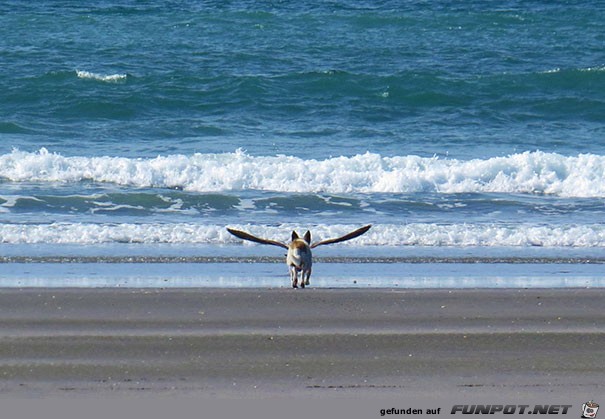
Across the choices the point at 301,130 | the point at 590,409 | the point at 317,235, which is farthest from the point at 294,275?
the point at 301,130

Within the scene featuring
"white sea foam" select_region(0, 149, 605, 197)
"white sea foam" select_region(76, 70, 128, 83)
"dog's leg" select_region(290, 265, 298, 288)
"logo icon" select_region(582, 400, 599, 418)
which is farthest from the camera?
"white sea foam" select_region(76, 70, 128, 83)

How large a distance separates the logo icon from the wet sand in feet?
0.35

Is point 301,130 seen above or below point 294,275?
above

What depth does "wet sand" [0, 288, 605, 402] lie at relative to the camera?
19.0 ft

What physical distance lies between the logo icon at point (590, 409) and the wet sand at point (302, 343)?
11 cm

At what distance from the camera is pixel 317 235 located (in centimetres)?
1116

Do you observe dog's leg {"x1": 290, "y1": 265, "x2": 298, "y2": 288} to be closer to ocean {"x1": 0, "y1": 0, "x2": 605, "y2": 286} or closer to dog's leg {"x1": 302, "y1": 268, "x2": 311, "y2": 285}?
dog's leg {"x1": 302, "y1": 268, "x2": 311, "y2": 285}

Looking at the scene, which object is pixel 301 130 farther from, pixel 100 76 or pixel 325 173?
pixel 100 76

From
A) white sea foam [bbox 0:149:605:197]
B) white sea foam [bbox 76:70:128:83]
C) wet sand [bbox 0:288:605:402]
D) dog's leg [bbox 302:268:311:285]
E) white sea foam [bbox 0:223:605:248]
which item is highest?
white sea foam [bbox 76:70:128:83]

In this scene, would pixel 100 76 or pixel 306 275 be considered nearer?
pixel 306 275

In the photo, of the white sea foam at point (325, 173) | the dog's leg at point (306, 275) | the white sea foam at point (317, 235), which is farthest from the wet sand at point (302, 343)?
the white sea foam at point (325, 173)

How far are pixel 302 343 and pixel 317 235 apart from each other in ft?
15.1

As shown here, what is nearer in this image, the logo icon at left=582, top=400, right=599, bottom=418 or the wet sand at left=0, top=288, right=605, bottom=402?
the logo icon at left=582, top=400, right=599, bottom=418

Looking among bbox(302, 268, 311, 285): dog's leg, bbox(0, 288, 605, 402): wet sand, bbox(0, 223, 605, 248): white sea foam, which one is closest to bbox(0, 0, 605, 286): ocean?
bbox(0, 223, 605, 248): white sea foam
